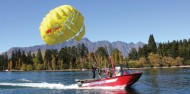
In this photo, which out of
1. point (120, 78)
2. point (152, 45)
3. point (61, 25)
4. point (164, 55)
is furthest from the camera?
point (152, 45)

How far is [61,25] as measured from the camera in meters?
35.9

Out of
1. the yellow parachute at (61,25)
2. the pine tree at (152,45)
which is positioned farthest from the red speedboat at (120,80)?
the pine tree at (152,45)

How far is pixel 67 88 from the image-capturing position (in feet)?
149

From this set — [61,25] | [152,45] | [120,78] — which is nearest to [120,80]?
[120,78]

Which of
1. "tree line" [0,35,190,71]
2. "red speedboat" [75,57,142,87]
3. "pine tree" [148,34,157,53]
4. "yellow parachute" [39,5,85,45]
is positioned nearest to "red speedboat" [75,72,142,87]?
"red speedboat" [75,57,142,87]

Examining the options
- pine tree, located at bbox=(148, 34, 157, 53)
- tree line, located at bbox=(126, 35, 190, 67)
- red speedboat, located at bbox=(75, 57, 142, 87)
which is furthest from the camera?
pine tree, located at bbox=(148, 34, 157, 53)

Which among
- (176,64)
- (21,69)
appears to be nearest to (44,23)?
(176,64)

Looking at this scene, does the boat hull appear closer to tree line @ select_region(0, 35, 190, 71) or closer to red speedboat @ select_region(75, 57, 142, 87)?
red speedboat @ select_region(75, 57, 142, 87)

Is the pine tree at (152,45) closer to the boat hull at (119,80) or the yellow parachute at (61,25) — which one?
the boat hull at (119,80)

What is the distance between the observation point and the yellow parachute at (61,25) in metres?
35.4

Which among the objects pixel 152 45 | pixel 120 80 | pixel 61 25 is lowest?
pixel 120 80

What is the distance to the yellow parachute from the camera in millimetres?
35438

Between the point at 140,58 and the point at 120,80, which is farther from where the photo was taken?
the point at 140,58

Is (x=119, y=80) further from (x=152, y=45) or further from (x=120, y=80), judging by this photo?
(x=152, y=45)
